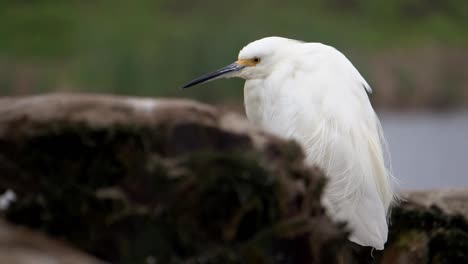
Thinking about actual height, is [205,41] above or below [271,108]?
below

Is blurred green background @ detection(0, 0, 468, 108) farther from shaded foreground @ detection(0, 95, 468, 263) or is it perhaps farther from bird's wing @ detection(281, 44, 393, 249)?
shaded foreground @ detection(0, 95, 468, 263)

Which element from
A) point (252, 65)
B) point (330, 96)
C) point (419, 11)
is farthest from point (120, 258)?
point (419, 11)

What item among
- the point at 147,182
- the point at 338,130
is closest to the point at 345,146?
the point at 338,130

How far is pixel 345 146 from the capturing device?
374 centimetres

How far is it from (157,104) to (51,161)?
0.34 metres

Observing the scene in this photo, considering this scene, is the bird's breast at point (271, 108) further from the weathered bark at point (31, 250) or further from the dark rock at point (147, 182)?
the weathered bark at point (31, 250)

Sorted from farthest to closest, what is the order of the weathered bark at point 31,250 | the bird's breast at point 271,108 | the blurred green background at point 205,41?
1. the blurred green background at point 205,41
2. the bird's breast at point 271,108
3. the weathered bark at point 31,250

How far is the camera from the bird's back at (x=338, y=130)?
145 inches

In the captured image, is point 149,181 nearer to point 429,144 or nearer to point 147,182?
point 147,182

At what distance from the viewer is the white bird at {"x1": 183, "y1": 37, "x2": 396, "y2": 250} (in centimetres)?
368

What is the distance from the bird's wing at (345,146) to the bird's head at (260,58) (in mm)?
320

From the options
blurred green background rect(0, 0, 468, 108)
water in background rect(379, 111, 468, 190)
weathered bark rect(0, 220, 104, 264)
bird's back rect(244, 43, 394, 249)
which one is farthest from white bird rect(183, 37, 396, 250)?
water in background rect(379, 111, 468, 190)

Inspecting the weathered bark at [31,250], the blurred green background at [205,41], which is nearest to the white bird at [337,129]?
the weathered bark at [31,250]

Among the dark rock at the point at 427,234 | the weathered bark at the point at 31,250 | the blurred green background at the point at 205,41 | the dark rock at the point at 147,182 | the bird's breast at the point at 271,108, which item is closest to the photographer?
the weathered bark at the point at 31,250
